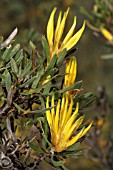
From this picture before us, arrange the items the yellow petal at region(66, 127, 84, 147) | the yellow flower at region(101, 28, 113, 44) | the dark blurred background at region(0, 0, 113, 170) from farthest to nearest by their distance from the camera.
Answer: the dark blurred background at region(0, 0, 113, 170)
the yellow flower at region(101, 28, 113, 44)
the yellow petal at region(66, 127, 84, 147)

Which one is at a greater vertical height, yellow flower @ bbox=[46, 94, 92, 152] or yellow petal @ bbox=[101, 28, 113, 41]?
yellow petal @ bbox=[101, 28, 113, 41]

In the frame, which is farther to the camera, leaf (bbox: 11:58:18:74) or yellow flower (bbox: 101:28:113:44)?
yellow flower (bbox: 101:28:113:44)

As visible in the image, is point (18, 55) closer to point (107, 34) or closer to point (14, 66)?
point (14, 66)

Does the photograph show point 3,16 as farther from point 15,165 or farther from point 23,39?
point 15,165

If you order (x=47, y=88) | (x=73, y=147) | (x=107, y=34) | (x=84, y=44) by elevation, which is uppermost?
(x=84, y=44)

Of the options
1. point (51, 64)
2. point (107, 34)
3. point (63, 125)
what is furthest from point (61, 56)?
point (107, 34)

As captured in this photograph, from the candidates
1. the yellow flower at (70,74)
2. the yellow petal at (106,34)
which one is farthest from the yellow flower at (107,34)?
the yellow flower at (70,74)

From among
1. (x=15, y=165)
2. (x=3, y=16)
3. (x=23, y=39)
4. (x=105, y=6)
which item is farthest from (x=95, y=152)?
(x=3, y=16)

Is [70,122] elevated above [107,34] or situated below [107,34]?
below

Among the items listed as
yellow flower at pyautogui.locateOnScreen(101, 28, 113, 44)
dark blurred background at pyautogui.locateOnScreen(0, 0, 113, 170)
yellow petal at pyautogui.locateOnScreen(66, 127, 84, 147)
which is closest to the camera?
yellow petal at pyautogui.locateOnScreen(66, 127, 84, 147)

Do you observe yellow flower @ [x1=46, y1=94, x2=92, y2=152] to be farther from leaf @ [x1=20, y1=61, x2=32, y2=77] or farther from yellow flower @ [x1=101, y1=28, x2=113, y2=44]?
yellow flower @ [x1=101, y1=28, x2=113, y2=44]

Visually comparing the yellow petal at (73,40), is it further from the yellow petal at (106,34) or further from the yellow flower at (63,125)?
the yellow petal at (106,34)

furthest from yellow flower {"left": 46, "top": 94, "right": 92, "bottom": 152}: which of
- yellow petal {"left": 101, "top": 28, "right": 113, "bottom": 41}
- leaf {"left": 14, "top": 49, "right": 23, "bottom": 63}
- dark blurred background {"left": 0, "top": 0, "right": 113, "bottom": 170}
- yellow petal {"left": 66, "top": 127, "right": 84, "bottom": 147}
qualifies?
dark blurred background {"left": 0, "top": 0, "right": 113, "bottom": 170}
